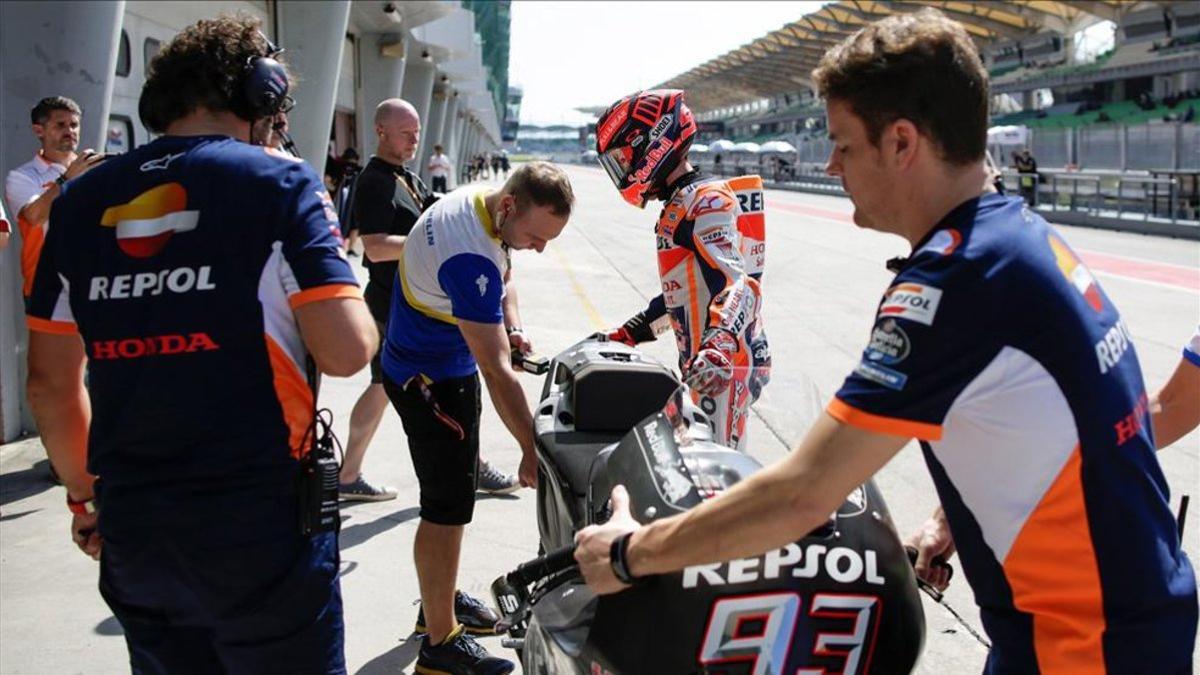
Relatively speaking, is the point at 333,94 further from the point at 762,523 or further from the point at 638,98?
the point at 762,523

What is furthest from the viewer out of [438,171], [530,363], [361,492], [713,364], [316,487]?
[438,171]

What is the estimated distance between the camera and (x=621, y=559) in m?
2.07

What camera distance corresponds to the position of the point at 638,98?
4031 millimetres

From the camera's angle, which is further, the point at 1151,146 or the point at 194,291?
the point at 1151,146

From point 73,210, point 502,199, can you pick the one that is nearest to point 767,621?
point 73,210

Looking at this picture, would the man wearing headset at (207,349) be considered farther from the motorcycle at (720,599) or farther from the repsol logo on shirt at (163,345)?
the motorcycle at (720,599)

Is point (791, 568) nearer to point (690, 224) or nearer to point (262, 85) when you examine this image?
point (262, 85)

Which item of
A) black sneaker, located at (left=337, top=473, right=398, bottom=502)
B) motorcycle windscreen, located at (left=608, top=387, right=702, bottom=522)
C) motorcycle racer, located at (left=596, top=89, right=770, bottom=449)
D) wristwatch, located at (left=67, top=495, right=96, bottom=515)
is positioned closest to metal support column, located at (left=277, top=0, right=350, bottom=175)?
black sneaker, located at (left=337, top=473, right=398, bottom=502)

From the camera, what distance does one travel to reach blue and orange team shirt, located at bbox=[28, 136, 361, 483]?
2316 millimetres

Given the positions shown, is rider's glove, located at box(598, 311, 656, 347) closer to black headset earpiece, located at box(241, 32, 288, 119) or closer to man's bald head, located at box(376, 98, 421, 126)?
black headset earpiece, located at box(241, 32, 288, 119)

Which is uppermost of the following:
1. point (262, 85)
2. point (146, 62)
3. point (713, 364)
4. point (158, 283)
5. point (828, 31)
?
point (828, 31)

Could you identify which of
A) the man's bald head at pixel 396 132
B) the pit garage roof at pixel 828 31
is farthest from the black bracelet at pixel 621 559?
the pit garage roof at pixel 828 31

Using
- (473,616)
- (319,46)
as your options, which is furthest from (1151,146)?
(473,616)

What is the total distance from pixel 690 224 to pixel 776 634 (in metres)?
2.05
